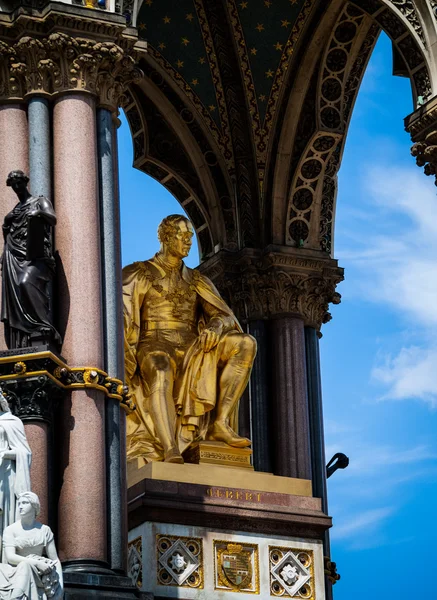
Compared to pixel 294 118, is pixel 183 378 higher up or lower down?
lower down

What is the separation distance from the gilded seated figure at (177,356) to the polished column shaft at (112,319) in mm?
3169

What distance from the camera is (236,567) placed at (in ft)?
61.0

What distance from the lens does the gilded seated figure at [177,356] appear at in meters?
19.9

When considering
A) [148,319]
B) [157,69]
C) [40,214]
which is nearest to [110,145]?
[40,214]

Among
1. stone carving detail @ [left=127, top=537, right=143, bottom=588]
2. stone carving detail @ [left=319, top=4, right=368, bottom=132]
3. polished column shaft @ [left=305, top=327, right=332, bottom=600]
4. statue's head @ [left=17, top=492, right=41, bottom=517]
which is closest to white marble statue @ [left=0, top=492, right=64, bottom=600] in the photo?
statue's head @ [left=17, top=492, right=41, bottom=517]

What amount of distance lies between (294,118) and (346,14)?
1.65m

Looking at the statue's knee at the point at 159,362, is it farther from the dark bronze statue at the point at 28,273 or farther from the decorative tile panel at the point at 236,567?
the dark bronze statue at the point at 28,273

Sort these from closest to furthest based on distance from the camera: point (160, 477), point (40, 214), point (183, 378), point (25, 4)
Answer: point (40, 214) → point (25, 4) → point (160, 477) → point (183, 378)

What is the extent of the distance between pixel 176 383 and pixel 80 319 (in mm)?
4162

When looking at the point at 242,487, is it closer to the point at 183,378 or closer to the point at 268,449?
the point at 183,378

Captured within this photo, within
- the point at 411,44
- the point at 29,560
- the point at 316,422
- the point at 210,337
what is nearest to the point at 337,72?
the point at 411,44

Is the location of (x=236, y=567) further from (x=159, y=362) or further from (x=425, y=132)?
(x=425, y=132)

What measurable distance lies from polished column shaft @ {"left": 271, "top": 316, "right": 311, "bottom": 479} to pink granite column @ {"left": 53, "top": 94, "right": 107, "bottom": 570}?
6.98 m

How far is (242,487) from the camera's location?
1911 cm
